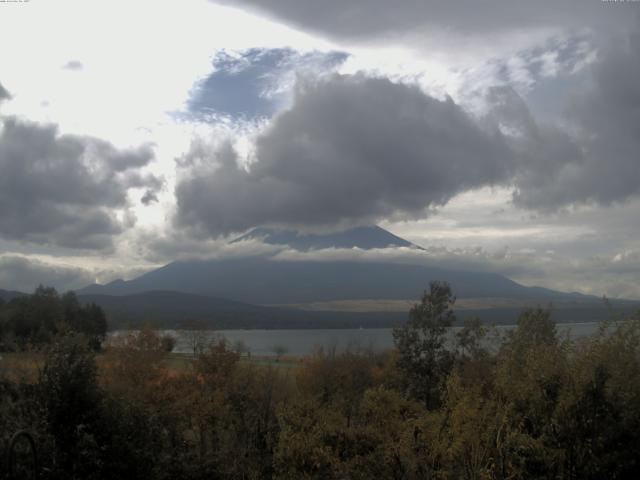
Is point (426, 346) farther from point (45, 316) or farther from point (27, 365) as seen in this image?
point (45, 316)

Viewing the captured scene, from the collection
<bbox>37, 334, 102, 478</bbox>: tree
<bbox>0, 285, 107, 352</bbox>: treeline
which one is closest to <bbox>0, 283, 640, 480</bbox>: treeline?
<bbox>37, 334, 102, 478</bbox>: tree

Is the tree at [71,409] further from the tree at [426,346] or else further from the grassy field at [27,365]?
the tree at [426,346]

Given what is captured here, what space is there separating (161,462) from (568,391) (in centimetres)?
1209

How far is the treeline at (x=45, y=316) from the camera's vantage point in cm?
7869

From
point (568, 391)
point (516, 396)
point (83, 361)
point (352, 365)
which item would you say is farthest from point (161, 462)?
point (352, 365)

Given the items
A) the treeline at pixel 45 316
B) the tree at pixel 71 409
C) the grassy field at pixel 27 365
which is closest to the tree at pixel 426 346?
the grassy field at pixel 27 365

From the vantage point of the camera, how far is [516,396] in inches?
674

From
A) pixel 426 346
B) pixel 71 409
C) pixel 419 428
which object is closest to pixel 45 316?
pixel 426 346

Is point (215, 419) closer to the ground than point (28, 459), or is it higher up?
closer to the ground

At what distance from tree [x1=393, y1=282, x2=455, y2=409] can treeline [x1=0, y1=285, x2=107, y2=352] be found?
48761 millimetres

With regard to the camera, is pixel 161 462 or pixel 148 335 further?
pixel 148 335

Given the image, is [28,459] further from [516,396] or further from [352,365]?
[352,365]

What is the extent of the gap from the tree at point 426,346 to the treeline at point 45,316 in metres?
48.8

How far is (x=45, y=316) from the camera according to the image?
83.6 metres
